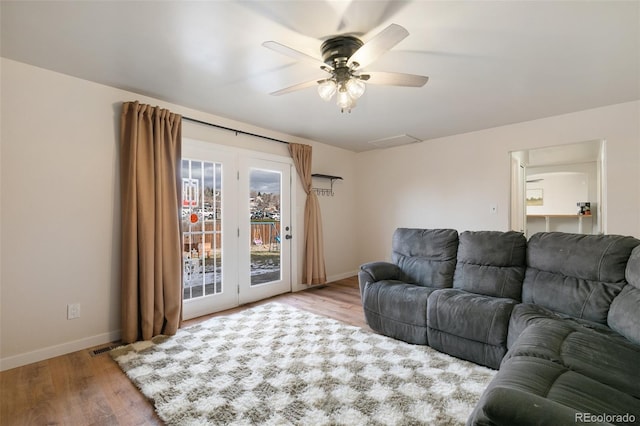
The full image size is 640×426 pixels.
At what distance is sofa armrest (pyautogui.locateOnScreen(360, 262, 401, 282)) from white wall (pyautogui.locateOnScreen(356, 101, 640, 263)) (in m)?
1.82

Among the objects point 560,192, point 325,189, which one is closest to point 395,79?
point 325,189

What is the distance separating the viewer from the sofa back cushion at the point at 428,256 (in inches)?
118

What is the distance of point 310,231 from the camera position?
4.60m

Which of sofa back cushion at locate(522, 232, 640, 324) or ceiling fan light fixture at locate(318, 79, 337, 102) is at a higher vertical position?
ceiling fan light fixture at locate(318, 79, 337, 102)

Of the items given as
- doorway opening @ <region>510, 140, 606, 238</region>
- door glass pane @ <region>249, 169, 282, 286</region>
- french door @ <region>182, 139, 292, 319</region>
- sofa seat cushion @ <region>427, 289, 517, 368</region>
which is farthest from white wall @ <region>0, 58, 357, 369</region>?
doorway opening @ <region>510, 140, 606, 238</region>

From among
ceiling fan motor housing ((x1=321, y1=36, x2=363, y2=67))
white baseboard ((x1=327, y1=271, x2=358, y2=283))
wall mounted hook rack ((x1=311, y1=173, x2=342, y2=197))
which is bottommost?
white baseboard ((x1=327, y1=271, x2=358, y2=283))

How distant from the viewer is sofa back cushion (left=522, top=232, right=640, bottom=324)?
2.06m

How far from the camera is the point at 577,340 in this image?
1625 mm

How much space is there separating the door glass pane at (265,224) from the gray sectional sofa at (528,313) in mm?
1644

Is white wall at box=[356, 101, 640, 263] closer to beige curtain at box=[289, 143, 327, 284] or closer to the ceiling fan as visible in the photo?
beige curtain at box=[289, 143, 327, 284]

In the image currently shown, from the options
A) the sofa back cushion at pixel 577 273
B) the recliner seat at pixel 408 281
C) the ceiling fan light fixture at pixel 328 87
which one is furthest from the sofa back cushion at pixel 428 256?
the ceiling fan light fixture at pixel 328 87

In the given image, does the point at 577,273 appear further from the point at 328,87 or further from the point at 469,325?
the point at 328,87

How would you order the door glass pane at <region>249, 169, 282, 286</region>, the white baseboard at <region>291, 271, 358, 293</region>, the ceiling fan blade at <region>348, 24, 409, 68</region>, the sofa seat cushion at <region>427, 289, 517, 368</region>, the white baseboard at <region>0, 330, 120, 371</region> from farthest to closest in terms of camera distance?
the white baseboard at <region>291, 271, 358, 293</region> → the door glass pane at <region>249, 169, 282, 286</region> → the white baseboard at <region>0, 330, 120, 371</region> → the sofa seat cushion at <region>427, 289, 517, 368</region> → the ceiling fan blade at <region>348, 24, 409, 68</region>

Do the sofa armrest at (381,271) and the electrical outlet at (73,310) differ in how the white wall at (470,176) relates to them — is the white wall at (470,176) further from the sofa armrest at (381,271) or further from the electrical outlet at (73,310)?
the electrical outlet at (73,310)
